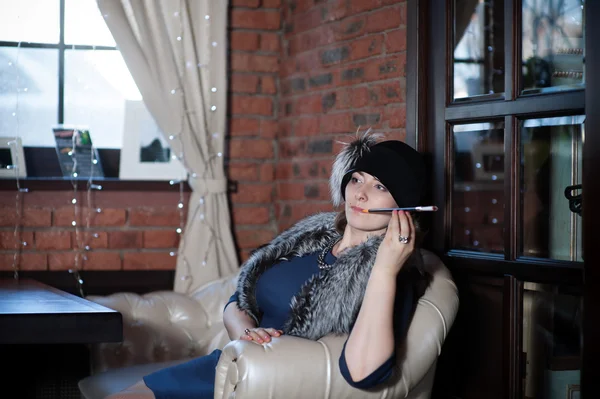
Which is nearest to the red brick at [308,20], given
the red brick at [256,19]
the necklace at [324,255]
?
the red brick at [256,19]

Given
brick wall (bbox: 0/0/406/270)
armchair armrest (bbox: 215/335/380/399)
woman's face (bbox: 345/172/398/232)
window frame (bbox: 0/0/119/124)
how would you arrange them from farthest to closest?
window frame (bbox: 0/0/119/124)
brick wall (bbox: 0/0/406/270)
woman's face (bbox: 345/172/398/232)
armchair armrest (bbox: 215/335/380/399)

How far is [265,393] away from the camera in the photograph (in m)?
1.83

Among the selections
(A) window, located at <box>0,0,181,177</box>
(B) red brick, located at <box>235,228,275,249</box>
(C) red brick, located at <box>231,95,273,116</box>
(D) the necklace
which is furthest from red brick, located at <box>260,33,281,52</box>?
(D) the necklace

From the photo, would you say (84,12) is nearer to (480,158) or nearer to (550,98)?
(480,158)

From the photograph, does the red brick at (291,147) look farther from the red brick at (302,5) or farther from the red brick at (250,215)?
the red brick at (302,5)

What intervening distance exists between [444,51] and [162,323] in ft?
4.83

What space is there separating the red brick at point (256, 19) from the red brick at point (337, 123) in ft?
2.04

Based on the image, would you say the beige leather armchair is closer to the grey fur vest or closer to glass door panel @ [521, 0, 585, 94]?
the grey fur vest

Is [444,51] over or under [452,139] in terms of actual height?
over

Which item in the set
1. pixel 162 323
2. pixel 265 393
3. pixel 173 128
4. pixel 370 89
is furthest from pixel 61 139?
pixel 265 393

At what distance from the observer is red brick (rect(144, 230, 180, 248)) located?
3.42 metres

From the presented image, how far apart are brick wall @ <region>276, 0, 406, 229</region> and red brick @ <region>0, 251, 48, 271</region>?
1.08 m

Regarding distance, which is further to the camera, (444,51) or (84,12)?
(84,12)

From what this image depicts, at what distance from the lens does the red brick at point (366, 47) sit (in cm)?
283
